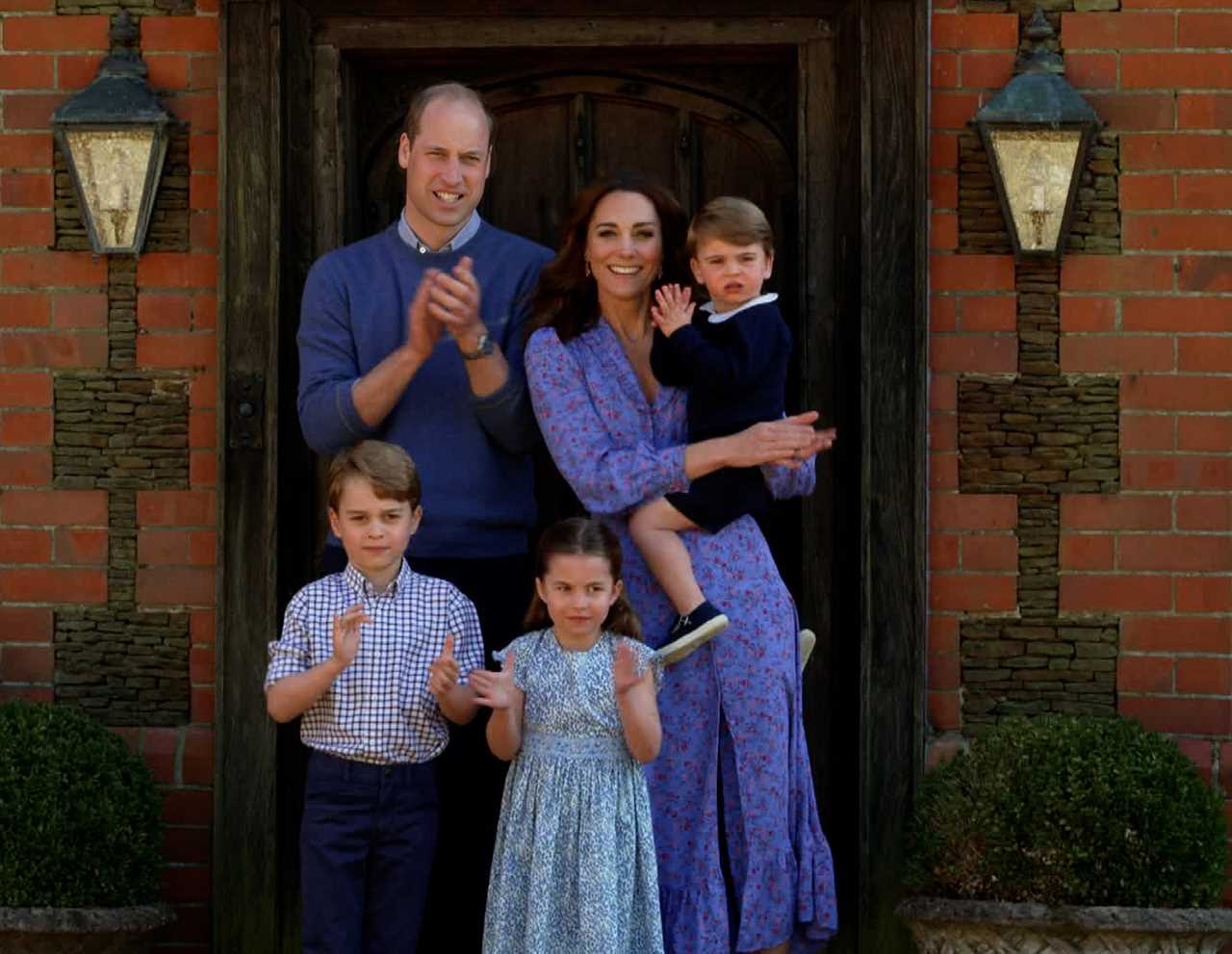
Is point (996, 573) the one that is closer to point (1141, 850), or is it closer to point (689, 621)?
point (1141, 850)

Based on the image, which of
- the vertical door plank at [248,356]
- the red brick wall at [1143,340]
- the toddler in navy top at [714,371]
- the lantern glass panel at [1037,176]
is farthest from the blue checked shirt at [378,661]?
the lantern glass panel at [1037,176]

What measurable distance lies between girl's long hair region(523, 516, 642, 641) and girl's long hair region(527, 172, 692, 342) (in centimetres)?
48

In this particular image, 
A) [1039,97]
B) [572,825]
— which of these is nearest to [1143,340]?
[1039,97]

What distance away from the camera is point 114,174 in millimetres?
5109

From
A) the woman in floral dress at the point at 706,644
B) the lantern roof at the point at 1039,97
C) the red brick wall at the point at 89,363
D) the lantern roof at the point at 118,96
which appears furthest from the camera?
the red brick wall at the point at 89,363

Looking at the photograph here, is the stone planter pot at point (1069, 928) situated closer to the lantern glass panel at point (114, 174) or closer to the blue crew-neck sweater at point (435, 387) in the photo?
the blue crew-neck sweater at point (435, 387)

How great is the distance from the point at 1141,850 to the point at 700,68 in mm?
2239

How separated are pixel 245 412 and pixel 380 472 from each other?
3.41 feet

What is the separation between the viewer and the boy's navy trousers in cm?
422

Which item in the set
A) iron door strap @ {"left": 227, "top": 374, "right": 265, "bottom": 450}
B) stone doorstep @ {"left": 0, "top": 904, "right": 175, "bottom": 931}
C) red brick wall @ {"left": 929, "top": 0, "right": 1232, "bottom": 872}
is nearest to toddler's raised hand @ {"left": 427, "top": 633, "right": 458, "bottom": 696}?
stone doorstep @ {"left": 0, "top": 904, "right": 175, "bottom": 931}

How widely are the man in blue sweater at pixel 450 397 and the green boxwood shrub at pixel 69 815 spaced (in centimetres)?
72

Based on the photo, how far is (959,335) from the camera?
16.8 feet

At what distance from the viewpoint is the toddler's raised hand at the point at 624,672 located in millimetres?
4086

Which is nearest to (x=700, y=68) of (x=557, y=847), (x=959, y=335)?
(x=959, y=335)
